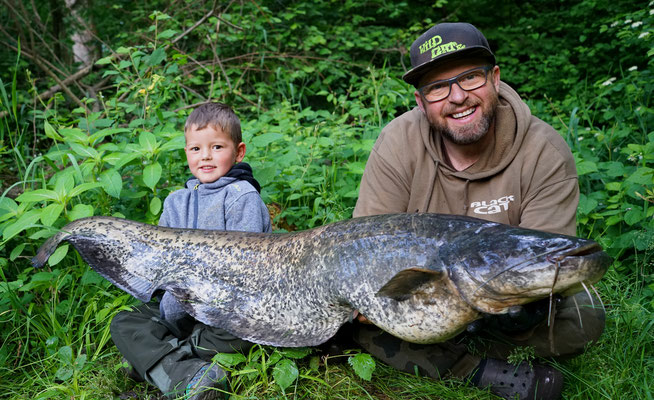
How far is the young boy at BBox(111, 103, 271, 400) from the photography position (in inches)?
99.0

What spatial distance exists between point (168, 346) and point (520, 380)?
1.75 m

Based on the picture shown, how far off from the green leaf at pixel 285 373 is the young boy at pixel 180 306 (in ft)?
0.75

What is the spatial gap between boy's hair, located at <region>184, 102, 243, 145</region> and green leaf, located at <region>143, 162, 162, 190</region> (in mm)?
400

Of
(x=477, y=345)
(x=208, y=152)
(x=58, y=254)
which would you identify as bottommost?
(x=477, y=345)

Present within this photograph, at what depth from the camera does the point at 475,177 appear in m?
2.77

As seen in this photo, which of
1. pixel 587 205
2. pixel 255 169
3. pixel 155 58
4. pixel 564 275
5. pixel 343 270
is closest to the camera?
pixel 564 275

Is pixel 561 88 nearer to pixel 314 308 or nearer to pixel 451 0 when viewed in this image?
pixel 451 0

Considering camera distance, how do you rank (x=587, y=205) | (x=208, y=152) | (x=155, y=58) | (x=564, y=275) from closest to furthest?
(x=564, y=275) < (x=208, y=152) < (x=587, y=205) < (x=155, y=58)

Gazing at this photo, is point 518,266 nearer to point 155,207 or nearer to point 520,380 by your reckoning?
point 520,380

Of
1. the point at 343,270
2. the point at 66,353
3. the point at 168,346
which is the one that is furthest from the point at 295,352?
the point at 66,353

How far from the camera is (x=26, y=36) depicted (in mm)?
5832

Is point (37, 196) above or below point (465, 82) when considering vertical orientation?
below

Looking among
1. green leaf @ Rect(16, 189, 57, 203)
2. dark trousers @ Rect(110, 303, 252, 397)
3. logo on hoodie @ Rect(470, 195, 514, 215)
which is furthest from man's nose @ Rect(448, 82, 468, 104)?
green leaf @ Rect(16, 189, 57, 203)

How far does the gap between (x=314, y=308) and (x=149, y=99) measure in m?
2.80
